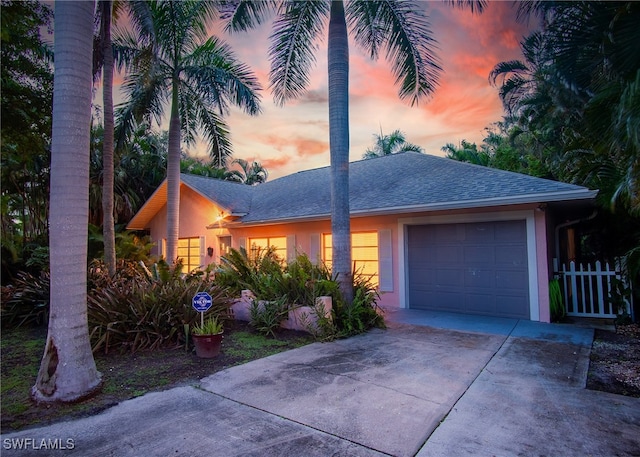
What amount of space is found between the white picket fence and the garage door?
4.06 feet

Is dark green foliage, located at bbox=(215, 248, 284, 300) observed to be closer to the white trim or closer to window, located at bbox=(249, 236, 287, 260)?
window, located at bbox=(249, 236, 287, 260)

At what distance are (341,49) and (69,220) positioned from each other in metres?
6.23

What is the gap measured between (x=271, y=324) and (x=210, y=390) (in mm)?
2769

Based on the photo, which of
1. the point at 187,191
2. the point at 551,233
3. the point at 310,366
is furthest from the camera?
the point at 187,191

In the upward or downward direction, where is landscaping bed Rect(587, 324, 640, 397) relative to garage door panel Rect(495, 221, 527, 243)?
downward

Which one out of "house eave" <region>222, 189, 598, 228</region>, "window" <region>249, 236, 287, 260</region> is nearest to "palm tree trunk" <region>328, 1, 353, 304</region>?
"house eave" <region>222, 189, 598, 228</region>

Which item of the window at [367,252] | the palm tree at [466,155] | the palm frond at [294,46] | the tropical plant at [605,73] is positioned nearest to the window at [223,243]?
the window at [367,252]

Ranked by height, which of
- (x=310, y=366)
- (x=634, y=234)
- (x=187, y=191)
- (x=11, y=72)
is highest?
(x=11, y=72)

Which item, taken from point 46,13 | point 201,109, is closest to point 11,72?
point 46,13

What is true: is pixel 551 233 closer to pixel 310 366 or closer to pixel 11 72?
pixel 310 366

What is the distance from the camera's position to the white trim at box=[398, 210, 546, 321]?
795 cm

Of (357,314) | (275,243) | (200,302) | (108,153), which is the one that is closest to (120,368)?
(200,302)

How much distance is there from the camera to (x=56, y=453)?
293 centimetres

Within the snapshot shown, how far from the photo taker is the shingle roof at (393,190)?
7.85 meters
